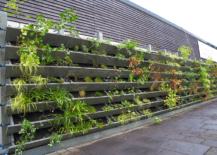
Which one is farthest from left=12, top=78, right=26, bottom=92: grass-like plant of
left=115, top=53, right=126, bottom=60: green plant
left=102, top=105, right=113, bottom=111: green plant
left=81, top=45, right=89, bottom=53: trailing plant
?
left=115, top=53, right=126, bottom=60: green plant

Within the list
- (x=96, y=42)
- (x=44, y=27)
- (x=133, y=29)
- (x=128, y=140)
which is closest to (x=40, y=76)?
(x=44, y=27)

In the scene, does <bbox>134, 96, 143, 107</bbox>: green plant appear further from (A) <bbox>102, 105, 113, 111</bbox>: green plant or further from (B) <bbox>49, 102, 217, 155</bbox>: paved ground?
(B) <bbox>49, 102, 217, 155</bbox>: paved ground

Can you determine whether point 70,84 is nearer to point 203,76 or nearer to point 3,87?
point 3,87

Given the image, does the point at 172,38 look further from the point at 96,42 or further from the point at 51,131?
the point at 51,131

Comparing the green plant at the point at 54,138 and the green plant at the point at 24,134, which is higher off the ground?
the green plant at the point at 24,134

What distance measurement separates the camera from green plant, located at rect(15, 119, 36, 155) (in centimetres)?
195

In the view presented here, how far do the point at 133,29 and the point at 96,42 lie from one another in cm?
547

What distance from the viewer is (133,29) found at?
7852mm

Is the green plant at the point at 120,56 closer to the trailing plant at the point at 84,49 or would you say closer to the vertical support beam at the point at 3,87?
the trailing plant at the point at 84,49

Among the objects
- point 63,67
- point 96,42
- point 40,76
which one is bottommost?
point 40,76

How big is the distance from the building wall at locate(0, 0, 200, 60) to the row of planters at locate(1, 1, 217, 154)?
2.06 meters

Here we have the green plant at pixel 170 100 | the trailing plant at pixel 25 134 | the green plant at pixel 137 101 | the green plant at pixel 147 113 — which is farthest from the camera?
the green plant at pixel 170 100

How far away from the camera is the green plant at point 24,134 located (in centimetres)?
195

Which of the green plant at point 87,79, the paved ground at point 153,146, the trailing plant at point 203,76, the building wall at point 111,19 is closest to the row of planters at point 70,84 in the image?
the green plant at point 87,79
